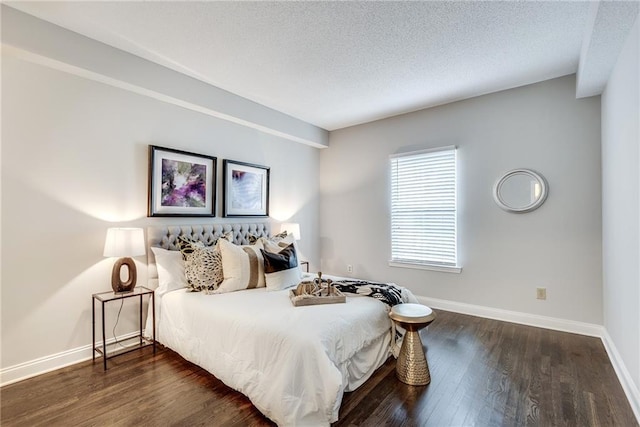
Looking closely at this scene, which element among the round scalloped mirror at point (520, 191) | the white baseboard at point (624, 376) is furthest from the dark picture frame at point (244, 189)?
the white baseboard at point (624, 376)

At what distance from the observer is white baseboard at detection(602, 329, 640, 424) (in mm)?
1912

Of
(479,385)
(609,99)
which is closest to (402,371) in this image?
(479,385)

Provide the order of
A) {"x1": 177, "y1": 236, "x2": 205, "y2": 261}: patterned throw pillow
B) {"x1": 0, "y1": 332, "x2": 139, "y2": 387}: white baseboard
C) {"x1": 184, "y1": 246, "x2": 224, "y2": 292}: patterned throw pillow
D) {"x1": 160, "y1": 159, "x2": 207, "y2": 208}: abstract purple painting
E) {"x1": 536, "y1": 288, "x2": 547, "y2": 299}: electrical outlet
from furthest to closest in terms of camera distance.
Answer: {"x1": 536, "y1": 288, "x2": 547, "y2": 299}: electrical outlet → {"x1": 160, "y1": 159, "x2": 207, "y2": 208}: abstract purple painting → {"x1": 177, "y1": 236, "x2": 205, "y2": 261}: patterned throw pillow → {"x1": 184, "y1": 246, "x2": 224, "y2": 292}: patterned throw pillow → {"x1": 0, "y1": 332, "x2": 139, "y2": 387}: white baseboard

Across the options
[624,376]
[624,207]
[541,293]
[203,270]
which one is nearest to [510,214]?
[541,293]

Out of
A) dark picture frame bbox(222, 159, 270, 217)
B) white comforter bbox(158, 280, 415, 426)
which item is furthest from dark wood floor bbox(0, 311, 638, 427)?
dark picture frame bbox(222, 159, 270, 217)

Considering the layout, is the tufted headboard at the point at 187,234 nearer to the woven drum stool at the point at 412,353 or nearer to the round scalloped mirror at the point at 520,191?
the woven drum stool at the point at 412,353

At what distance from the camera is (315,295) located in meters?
2.50

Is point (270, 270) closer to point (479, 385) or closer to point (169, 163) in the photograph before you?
point (169, 163)

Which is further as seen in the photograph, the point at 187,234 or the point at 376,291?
the point at 187,234

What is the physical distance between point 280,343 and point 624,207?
263 cm

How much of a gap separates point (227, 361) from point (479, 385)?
182 cm

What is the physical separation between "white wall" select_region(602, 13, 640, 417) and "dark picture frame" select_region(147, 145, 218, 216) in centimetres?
369

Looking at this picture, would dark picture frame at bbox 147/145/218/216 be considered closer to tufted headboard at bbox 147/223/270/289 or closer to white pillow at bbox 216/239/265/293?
tufted headboard at bbox 147/223/270/289

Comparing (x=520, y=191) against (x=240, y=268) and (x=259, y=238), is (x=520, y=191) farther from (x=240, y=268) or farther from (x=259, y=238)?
(x=240, y=268)
